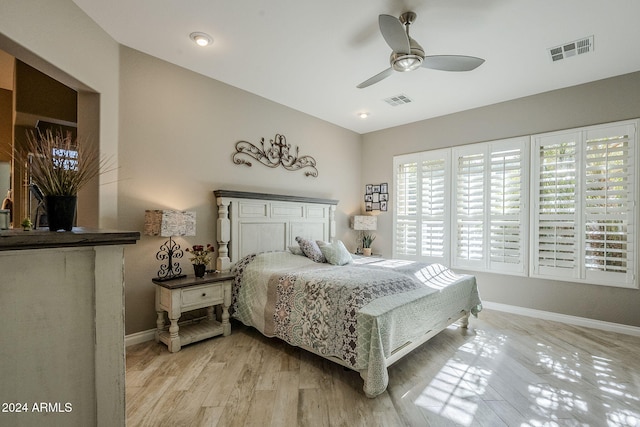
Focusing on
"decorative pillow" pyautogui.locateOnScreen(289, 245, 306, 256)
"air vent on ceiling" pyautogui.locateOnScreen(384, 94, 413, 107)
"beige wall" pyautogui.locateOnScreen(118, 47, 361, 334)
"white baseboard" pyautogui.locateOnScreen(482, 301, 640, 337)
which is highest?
"air vent on ceiling" pyautogui.locateOnScreen(384, 94, 413, 107)

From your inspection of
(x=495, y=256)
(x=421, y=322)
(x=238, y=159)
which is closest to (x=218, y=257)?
(x=238, y=159)

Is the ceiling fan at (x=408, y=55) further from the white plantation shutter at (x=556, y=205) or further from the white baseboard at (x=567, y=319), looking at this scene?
the white baseboard at (x=567, y=319)

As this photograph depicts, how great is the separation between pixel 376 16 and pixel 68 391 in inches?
117

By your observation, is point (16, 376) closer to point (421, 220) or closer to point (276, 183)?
point (276, 183)

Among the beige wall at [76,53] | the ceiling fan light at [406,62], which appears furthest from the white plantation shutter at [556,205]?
the beige wall at [76,53]

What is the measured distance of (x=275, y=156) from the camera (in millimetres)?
4312

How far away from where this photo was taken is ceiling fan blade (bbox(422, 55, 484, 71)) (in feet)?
8.12

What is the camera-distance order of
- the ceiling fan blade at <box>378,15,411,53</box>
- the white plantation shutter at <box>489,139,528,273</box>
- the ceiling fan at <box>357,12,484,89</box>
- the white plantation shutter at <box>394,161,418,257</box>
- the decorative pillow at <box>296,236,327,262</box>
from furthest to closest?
1. the white plantation shutter at <box>394,161,418,257</box>
2. the white plantation shutter at <box>489,139,528,273</box>
3. the decorative pillow at <box>296,236,327,262</box>
4. the ceiling fan at <box>357,12,484,89</box>
5. the ceiling fan blade at <box>378,15,411,53</box>

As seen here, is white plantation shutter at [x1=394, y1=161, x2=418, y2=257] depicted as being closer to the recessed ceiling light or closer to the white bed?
the white bed

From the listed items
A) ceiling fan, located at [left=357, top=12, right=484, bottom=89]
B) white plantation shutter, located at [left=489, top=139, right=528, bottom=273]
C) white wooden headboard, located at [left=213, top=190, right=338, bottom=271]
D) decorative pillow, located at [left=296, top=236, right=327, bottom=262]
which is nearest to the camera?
ceiling fan, located at [left=357, top=12, right=484, bottom=89]

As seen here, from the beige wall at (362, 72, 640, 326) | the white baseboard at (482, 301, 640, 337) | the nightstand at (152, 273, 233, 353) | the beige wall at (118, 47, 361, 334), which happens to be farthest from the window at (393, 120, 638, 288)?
the nightstand at (152, 273, 233, 353)

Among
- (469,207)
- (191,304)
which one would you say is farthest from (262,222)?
(469,207)

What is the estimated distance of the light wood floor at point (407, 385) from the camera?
1.96m

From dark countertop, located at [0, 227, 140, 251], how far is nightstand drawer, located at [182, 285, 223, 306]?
1.95m
